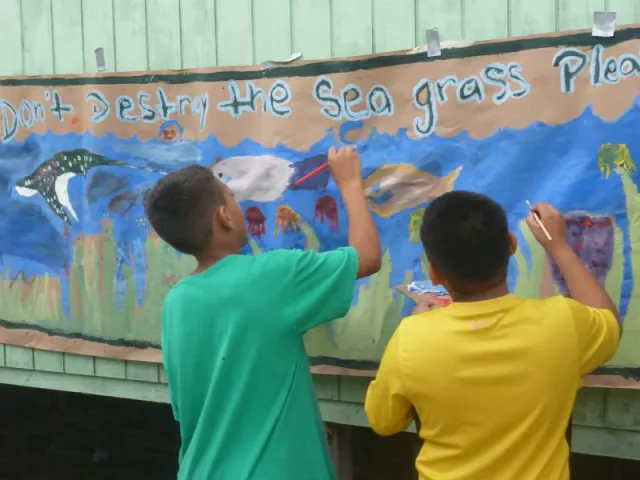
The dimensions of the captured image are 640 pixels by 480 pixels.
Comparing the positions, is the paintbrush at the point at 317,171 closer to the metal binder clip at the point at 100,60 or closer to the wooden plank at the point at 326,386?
the wooden plank at the point at 326,386

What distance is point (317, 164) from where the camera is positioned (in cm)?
223

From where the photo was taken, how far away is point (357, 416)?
2.36 m

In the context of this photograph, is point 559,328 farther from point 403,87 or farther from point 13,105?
point 13,105

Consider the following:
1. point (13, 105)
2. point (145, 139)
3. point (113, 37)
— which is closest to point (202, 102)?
point (145, 139)

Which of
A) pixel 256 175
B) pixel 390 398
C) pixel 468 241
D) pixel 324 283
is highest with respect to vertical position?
pixel 256 175

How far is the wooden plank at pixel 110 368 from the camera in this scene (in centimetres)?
272

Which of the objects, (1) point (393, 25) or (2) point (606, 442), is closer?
(2) point (606, 442)

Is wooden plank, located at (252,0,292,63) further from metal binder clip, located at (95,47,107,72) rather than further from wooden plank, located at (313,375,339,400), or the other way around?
wooden plank, located at (313,375,339,400)

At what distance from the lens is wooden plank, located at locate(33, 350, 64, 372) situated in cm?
283

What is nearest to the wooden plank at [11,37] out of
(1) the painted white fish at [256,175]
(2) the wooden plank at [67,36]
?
(2) the wooden plank at [67,36]

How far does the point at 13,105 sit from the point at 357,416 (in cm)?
173

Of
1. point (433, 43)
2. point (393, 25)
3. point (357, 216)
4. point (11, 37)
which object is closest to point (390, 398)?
point (357, 216)

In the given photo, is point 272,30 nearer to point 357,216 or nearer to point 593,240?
point 357,216

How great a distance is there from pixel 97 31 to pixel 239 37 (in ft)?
1.90
